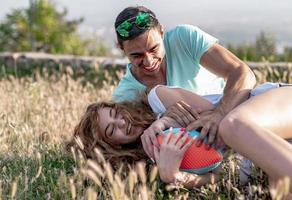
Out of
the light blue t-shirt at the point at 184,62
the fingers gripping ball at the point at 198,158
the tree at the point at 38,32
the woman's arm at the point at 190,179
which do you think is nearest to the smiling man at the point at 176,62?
the light blue t-shirt at the point at 184,62

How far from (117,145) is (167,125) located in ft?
1.24

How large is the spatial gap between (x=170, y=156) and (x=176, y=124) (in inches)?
11.0

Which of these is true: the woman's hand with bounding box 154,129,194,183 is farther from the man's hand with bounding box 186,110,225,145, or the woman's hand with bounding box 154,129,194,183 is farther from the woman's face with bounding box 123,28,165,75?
the woman's face with bounding box 123,28,165,75

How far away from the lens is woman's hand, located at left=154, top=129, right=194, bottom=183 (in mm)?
3445

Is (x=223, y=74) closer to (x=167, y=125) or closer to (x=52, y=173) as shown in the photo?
(x=167, y=125)

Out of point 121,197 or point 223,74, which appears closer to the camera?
point 121,197

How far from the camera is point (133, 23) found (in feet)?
13.3

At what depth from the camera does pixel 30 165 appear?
13.4ft

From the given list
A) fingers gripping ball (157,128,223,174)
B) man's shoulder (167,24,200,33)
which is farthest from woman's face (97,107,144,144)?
man's shoulder (167,24,200,33)

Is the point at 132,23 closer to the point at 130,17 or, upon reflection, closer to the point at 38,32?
the point at 130,17

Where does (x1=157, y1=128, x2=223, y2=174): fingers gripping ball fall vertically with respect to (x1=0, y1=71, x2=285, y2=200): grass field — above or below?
above

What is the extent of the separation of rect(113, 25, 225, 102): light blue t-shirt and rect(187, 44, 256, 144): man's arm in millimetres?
87

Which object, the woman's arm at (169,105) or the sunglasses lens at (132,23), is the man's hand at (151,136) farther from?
the sunglasses lens at (132,23)

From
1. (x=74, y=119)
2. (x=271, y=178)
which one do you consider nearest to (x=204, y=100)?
(x=271, y=178)
